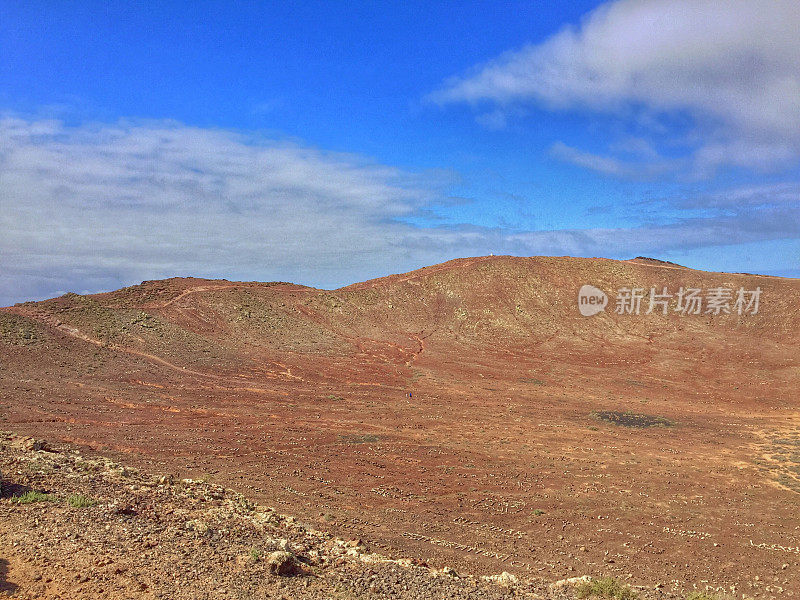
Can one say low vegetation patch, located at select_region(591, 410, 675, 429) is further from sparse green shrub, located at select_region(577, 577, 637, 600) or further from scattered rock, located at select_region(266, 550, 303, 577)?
scattered rock, located at select_region(266, 550, 303, 577)

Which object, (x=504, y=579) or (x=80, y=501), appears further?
(x=80, y=501)

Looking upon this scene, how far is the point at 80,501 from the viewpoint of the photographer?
9.41 m

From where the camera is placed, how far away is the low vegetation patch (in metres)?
23.4

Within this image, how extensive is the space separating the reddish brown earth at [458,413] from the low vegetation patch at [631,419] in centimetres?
46

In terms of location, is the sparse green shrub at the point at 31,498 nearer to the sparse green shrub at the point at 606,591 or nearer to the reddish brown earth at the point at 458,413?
the reddish brown earth at the point at 458,413

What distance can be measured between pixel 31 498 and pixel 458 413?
16991mm

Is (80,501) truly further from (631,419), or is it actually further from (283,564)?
(631,419)

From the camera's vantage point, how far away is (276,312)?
43.9 metres

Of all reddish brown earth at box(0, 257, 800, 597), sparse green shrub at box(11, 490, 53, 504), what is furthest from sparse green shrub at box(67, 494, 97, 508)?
reddish brown earth at box(0, 257, 800, 597)

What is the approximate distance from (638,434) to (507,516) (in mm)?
11222

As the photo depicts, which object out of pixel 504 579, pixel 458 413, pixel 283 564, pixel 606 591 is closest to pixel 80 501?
pixel 283 564

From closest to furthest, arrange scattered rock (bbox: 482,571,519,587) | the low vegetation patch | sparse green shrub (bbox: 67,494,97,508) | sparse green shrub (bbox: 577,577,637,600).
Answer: sparse green shrub (bbox: 577,577,637,600)
scattered rock (bbox: 482,571,519,587)
sparse green shrub (bbox: 67,494,97,508)
the low vegetation patch

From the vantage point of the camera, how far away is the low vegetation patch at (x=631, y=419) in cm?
2344

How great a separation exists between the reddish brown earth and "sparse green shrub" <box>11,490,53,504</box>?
14.2 feet
